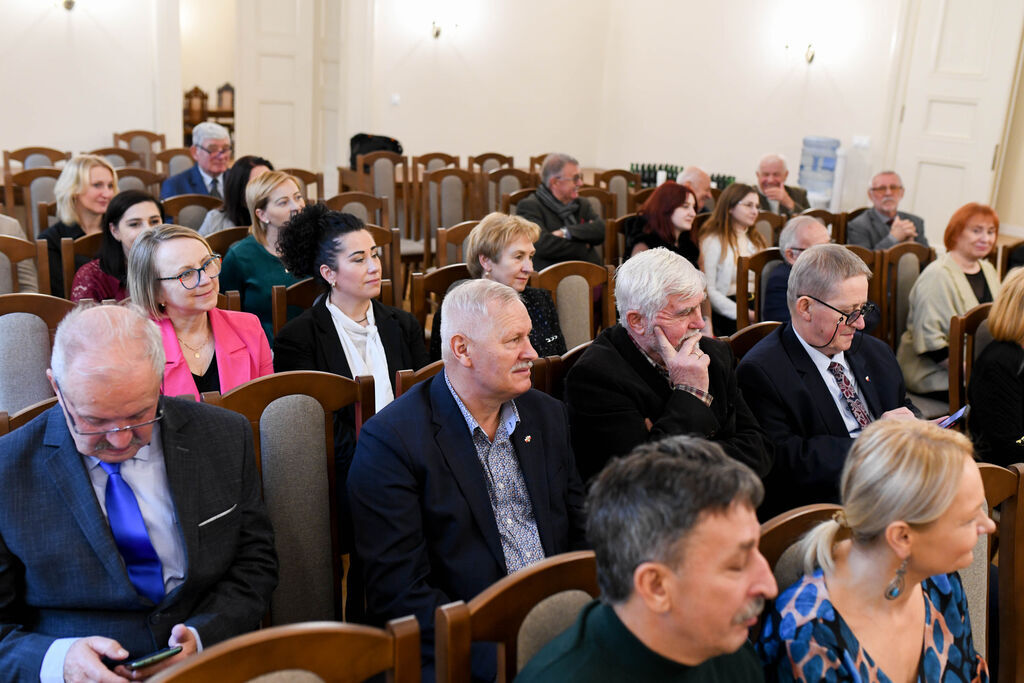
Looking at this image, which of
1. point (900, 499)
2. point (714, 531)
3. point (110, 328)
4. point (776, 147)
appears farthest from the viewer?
point (776, 147)

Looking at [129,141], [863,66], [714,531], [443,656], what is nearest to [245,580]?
[443,656]

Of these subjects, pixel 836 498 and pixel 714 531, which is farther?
pixel 836 498

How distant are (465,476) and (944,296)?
112 inches

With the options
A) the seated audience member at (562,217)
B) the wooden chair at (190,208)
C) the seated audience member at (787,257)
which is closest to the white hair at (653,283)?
the seated audience member at (787,257)

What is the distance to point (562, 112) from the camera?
406 inches

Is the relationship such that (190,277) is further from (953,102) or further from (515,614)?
(953,102)

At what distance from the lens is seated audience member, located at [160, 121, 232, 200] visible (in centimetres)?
565

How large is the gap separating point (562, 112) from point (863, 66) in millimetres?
3331

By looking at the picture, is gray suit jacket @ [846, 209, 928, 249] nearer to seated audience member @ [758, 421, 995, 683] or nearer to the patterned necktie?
the patterned necktie

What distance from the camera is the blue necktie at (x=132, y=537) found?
5.47 feet

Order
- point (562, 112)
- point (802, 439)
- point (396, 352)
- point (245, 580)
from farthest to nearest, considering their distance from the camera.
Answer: point (562, 112), point (396, 352), point (802, 439), point (245, 580)

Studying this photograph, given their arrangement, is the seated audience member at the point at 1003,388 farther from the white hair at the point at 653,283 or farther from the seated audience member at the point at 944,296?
the white hair at the point at 653,283

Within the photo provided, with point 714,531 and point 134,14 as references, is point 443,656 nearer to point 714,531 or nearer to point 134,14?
point 714,531

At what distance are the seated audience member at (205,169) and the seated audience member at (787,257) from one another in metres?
3.43
